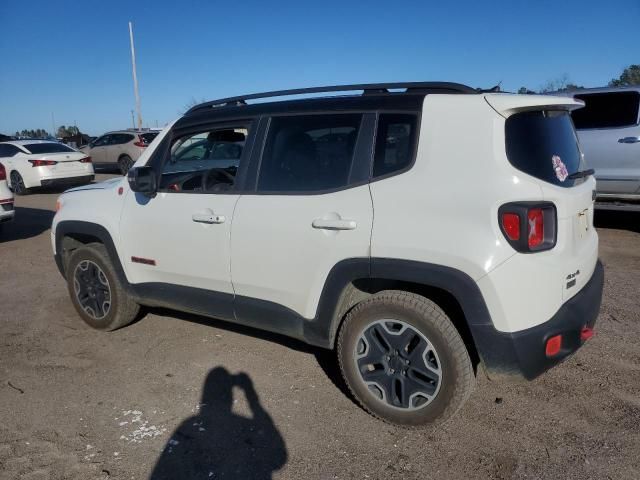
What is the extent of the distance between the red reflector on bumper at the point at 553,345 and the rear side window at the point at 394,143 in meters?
1.14

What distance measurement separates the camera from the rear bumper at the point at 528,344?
8.05ft

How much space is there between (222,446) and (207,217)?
4.66 feet

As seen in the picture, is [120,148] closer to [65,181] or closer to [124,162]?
[124,162]

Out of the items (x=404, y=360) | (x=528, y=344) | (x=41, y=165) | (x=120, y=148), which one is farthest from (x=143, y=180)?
(x=120, y=148)

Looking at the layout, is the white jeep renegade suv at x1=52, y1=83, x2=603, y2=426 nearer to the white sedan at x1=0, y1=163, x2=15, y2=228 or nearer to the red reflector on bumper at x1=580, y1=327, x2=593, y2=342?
the red reflector on bumper at x1=580, y1=327, x2=593, y2=342

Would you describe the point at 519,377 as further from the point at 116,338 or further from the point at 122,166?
the point at 122,166

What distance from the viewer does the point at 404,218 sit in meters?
2.64

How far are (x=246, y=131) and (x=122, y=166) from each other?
16.0 meters

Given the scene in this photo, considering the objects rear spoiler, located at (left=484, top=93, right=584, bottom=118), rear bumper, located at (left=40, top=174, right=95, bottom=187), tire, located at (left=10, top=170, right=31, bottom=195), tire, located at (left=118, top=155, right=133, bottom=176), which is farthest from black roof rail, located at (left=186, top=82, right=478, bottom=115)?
tire, located at (left=118, top=155, right=133, bottom=176)

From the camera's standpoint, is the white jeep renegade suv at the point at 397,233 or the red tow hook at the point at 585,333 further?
the red tow hook at the point at 585,333

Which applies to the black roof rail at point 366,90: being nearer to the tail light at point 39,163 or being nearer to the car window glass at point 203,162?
the car window glass at point 203,162

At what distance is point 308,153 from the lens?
3.13m

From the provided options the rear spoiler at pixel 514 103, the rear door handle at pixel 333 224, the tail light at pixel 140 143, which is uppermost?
the rear spoiler at pixel 514 103

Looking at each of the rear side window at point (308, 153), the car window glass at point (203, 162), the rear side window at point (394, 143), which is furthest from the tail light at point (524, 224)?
the car window glass at point (203, 162)
